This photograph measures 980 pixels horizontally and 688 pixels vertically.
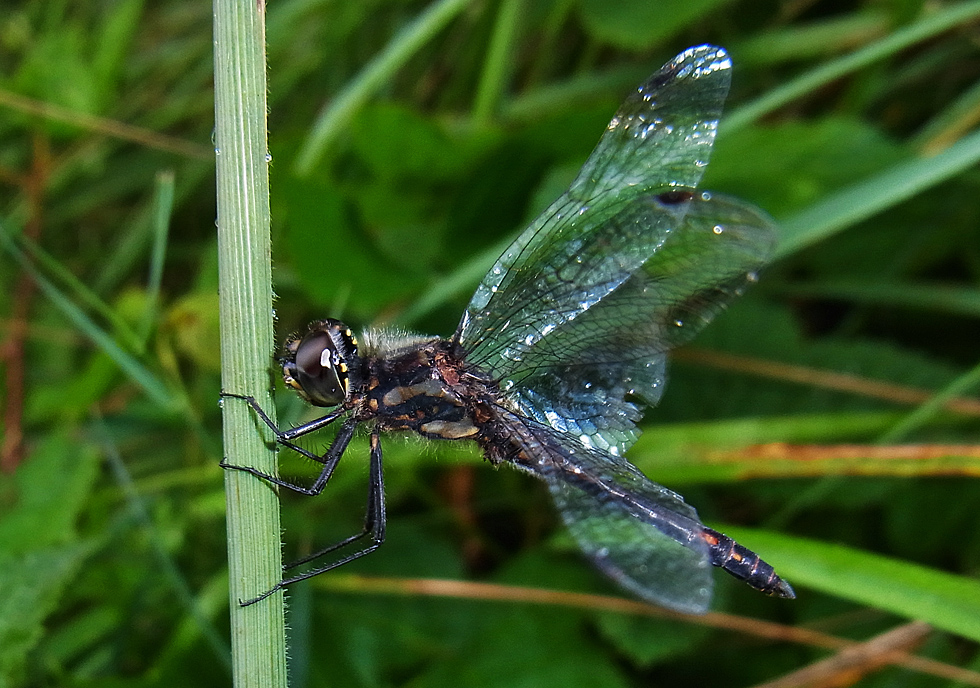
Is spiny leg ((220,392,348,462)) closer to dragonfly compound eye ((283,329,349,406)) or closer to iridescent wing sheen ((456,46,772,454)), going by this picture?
dragonfly compound eye ((283,329,349,406))

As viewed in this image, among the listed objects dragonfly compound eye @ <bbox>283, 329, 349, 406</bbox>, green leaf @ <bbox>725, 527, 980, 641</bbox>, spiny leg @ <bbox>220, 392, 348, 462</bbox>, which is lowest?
green leaf @ <bbox>725, 527, 980, 641</bbox>

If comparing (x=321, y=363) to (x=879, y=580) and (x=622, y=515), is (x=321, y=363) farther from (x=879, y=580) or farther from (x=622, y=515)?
(x=879, y=580)

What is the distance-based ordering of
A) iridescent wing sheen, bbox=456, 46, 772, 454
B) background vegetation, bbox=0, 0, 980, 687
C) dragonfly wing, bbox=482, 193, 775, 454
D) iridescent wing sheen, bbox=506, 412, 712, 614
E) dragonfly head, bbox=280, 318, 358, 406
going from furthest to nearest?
background vegetation, bbox=0, 0, 980, 687 → dragonfly wing, bbox=482, 193, 775, 454 → iridescent wing sheen, bbox=456, 46, 772, 454 → dragonfly head, bbox=280, 318, 358, 406 → iridescent wing sheen, bbox=506, 412, 712, 614

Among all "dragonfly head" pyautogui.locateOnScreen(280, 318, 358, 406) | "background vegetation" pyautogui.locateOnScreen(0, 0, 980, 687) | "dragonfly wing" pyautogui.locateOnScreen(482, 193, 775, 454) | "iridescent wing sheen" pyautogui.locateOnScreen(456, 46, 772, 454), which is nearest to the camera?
"dragonfly head" pyautogui.locateOnScreen(280, 318, 358, 406)

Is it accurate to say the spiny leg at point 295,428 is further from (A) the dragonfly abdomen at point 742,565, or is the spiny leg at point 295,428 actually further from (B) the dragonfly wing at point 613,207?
(A) the dragonfly abdomen at point 742,565

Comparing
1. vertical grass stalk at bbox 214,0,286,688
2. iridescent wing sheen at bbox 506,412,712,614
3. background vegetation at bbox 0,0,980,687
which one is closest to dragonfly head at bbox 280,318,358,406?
background vegetation at bbox 0,0,980,687

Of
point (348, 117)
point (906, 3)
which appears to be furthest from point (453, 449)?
point (906, 3)

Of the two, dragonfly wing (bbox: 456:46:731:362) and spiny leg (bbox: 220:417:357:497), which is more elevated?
dragonfly wing (bbox: 456:46:731:362)

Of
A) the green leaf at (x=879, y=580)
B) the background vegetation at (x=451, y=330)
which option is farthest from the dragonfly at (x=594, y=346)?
the green leaf at (x=879, y=580)
